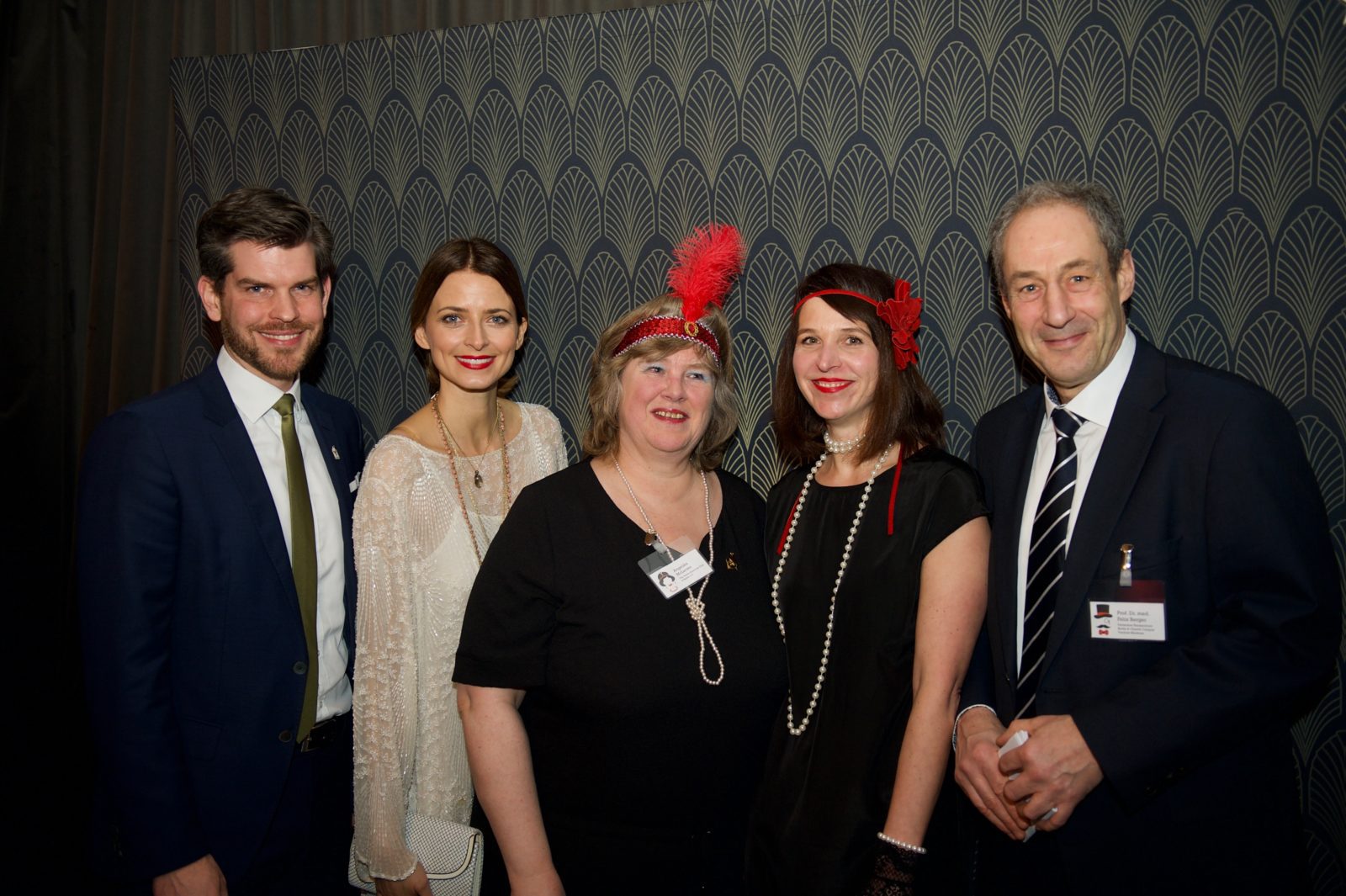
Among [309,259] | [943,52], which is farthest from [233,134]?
[943,52]

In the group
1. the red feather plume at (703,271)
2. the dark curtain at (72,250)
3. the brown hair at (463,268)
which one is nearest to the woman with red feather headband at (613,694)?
the red feather plume at (703,271)

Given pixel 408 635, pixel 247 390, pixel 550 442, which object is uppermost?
pixel 247 390

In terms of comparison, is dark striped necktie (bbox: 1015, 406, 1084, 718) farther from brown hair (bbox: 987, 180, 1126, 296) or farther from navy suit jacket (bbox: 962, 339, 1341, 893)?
brown hair (bbox: 987, 180, 1126, 296)

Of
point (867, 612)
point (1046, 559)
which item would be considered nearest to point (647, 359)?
point (867, 612)

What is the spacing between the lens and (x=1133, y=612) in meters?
1.69

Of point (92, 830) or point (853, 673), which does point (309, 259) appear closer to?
point (92, 830)

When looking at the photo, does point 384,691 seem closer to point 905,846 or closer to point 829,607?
point 829,607

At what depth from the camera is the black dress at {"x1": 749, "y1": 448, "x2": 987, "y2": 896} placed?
180cm

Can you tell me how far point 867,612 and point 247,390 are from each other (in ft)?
5.19

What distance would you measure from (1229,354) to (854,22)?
1425 mm

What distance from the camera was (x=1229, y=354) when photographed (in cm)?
233

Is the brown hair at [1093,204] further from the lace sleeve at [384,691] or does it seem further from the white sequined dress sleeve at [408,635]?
the lace sleeve at [384,691]

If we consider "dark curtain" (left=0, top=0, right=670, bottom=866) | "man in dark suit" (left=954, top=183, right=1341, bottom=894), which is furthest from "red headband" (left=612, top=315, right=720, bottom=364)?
"dark curtain" (left=0, top=0, right=670, bottom=866)

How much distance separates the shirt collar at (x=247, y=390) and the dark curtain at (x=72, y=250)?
1.87 metres
